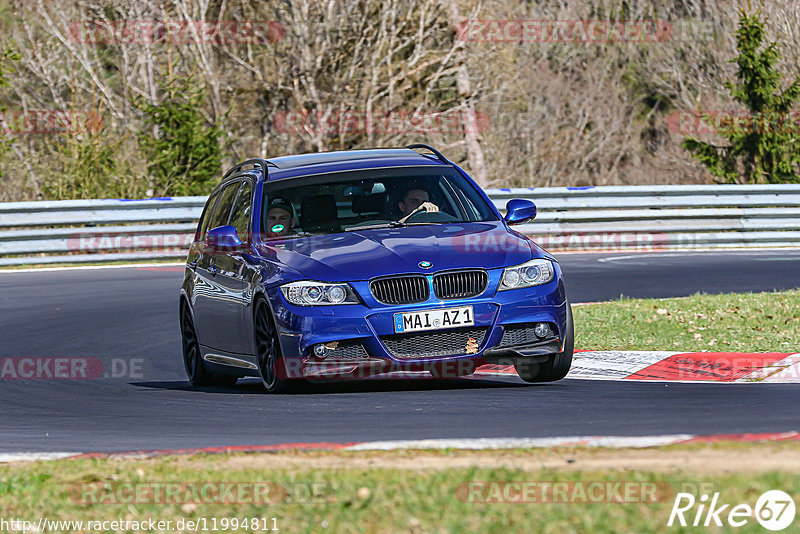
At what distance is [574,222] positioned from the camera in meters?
22.9

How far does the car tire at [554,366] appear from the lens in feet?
29.7

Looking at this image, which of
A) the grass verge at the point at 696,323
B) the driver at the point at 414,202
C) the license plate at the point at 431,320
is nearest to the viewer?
the license plate at the point at 431,320

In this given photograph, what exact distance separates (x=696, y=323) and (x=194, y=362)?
15.1 feet

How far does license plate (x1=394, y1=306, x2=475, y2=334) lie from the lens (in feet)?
27.8

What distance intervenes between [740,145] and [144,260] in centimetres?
1522

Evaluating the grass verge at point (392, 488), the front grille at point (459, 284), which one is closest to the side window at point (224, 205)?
the front grille at point (459, 284)

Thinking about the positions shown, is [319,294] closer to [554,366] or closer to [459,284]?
[459,284]

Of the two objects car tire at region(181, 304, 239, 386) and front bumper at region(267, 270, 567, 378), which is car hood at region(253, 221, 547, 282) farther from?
car tire at region(181, 304, 239, 386)

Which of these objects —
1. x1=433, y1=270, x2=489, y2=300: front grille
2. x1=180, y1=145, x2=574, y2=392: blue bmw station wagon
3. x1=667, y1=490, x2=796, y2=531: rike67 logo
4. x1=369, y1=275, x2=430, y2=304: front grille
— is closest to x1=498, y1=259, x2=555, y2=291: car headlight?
x1=180, y1=145, x2=574, y2=392: blue bmw station wagon

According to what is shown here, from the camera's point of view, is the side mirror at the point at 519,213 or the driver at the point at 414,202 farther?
the side mirror at the point at 519,213

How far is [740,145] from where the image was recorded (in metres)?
30.8

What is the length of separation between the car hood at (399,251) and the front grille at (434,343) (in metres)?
0.41

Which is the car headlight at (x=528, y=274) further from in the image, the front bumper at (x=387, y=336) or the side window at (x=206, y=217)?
the side window at (x=206, y=217)

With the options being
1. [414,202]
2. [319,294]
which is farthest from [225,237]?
[319,294]
